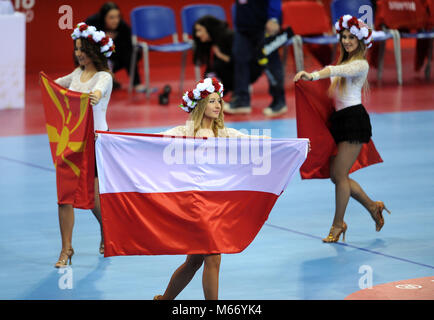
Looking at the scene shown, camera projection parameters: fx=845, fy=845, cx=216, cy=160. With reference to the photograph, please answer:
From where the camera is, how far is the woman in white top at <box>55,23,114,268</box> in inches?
248

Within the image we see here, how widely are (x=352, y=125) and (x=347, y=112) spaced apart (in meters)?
0.12

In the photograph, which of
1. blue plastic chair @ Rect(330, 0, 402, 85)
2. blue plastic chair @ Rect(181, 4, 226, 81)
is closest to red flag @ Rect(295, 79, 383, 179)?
blue plastic chair @ Rect(330, 0, 402, 85)

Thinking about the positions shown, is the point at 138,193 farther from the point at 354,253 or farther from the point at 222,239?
the point at 354,253

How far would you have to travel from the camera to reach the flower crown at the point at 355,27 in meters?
6.69

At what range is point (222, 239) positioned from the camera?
17.0 feet

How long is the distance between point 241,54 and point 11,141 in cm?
363

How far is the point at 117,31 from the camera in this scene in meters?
14.6

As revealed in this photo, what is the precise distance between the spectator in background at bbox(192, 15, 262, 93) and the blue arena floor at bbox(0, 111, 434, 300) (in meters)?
4.60

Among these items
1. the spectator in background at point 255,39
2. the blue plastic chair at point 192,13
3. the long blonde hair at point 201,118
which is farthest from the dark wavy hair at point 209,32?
the long blonde hair at point 201,118

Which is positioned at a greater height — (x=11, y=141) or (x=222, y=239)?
(x=222, y=239)

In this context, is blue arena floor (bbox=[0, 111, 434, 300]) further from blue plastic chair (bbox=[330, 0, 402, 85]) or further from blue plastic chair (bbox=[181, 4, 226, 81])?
blue plastic chair (bbox=[181, 4, 226, 81])

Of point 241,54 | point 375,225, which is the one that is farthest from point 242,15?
point 375,225

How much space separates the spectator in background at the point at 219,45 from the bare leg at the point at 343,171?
6.56 metres
